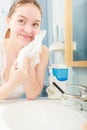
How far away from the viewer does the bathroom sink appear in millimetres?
916

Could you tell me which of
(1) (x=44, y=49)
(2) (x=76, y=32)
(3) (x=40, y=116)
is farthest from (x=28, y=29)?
(3) (x=40, y=116)

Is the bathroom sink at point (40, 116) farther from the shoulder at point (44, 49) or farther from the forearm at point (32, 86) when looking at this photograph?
the shoulder at point (44, 49)

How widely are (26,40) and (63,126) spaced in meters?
0.53

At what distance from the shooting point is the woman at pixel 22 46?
1.18 meters

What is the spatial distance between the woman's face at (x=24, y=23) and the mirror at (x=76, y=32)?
0.17m

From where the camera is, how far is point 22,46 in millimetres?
1226

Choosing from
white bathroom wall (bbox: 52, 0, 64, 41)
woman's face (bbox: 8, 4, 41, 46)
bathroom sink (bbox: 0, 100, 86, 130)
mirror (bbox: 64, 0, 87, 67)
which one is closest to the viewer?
bathroom sink (bbox: 0, 100, 86, 130)

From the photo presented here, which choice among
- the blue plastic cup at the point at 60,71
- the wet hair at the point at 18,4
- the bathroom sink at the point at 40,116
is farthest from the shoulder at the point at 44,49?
the bathroom sink at the point at 40,116

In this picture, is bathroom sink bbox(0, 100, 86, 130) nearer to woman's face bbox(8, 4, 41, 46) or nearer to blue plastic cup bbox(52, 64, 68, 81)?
blue plastic cup bbox(52, 64, 68, 81)

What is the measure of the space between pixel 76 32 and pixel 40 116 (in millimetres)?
475

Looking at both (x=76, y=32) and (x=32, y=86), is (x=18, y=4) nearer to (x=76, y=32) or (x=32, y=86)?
(x=76, y=32)

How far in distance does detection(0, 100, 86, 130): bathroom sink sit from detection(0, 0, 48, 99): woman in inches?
5.8

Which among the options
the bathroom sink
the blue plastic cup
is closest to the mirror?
the blue plastic cup

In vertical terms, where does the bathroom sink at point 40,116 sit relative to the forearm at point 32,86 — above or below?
below
